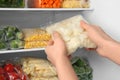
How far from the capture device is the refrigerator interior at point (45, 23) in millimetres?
1664

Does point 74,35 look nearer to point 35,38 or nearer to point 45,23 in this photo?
point 35,38

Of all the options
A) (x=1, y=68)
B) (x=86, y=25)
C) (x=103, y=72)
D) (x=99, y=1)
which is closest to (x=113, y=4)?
(x=99, y=1)

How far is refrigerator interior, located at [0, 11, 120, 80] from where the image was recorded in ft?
5.46

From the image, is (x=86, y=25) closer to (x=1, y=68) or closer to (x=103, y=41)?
(x=103, y=41)

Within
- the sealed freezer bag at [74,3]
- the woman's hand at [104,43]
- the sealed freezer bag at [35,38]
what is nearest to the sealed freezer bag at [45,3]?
the sealed freezer bag at [74,3]

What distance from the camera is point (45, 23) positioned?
180cm

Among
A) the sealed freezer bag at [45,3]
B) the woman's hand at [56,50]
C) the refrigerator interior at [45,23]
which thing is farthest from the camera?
the refrigerator interior at [45,23]

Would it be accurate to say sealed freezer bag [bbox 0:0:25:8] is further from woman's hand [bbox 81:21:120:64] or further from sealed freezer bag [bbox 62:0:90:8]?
woman's hand [bbox 81:21:120:64]

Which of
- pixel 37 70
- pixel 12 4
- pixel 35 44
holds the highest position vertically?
pixel 12 4

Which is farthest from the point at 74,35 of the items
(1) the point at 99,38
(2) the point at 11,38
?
(2) the point at 11,38

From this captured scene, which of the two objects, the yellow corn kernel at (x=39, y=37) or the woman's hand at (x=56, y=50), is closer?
the woman's hand at (x=56, y=50)

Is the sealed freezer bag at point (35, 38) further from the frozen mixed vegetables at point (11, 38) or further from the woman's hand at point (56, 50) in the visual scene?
the woman's hand at point (56, 50)

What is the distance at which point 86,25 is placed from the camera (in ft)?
4.42

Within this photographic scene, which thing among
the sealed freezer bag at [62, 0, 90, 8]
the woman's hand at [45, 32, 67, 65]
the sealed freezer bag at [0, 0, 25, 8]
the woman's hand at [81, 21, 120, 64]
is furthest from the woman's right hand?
the sealed freezer bag at [0, 0, 25, 8]
